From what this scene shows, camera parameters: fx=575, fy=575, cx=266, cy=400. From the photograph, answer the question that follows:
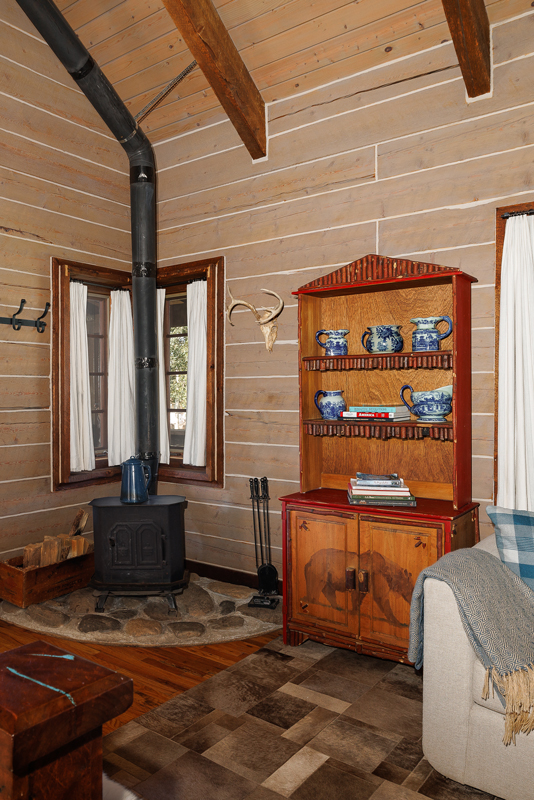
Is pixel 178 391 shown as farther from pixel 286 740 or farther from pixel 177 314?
pixel 286 740

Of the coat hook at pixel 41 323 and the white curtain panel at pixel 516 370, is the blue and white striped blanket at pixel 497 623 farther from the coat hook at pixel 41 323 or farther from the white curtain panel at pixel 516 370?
the coat hook at pixel 41 323

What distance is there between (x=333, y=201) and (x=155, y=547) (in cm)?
237

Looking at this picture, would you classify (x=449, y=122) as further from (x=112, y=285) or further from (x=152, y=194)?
(x=112, y=285)

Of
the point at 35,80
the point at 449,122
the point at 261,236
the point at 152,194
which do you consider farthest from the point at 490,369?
the point at 35,80

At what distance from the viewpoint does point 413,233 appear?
3.22 m

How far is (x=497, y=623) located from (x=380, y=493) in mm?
981

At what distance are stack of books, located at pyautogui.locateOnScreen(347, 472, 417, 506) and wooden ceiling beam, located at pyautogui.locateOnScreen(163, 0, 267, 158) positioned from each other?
2.29 m

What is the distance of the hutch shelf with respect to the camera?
274cm

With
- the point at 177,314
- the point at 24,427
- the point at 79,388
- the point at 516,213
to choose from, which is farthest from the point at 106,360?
the point at 516,213

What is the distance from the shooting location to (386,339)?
3037mm

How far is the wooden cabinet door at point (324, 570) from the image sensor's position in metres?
2.86

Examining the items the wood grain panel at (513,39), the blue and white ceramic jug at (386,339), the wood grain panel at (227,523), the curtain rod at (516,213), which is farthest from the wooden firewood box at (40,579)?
the wood grain panel at (513,39)

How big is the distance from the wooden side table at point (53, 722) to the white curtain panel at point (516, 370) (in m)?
2.66

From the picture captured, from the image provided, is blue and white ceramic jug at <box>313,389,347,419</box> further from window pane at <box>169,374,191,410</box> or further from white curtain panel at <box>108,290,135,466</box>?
white curtain panel at <box>108,290,135,466</box>
